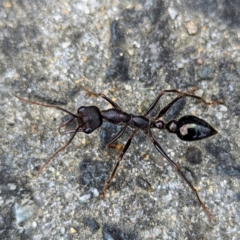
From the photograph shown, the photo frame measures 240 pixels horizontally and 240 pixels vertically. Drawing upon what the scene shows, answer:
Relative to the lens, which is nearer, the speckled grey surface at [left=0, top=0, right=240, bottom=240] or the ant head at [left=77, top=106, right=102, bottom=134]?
the speckled grey surface at [left=0, top=0, right=240, bottom=240]

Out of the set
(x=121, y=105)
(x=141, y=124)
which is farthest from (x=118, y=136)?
(x=121, y=105)

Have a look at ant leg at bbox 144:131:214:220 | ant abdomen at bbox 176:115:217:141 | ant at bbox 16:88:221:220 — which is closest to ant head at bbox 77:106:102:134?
ant at bbox 16:88:221:220

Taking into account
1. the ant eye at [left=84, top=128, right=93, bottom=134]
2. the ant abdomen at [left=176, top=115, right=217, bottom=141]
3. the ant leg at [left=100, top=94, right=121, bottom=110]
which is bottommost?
the ant eye at [left=84, top=128, right=93, bottom=134]

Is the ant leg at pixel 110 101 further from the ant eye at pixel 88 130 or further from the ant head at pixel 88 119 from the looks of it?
the ant eye at pixel 88 130

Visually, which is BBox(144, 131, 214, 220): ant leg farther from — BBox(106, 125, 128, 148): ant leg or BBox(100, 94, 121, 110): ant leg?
BBox(100, 94, 121, 110): ant leg

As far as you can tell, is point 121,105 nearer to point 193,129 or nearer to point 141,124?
point 141,124

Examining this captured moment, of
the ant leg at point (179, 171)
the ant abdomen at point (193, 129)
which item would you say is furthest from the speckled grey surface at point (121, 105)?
the ant abdomen at point (193, 129)
